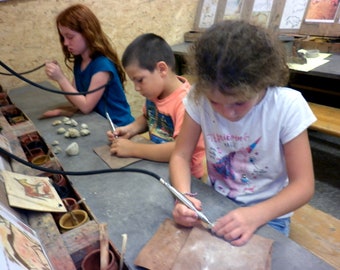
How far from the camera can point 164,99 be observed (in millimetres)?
1172

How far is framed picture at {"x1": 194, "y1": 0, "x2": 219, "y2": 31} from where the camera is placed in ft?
8.87

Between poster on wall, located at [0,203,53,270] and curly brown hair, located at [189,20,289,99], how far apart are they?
0.49m

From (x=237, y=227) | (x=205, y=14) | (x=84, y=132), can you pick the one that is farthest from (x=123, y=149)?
(x=205, y=14)

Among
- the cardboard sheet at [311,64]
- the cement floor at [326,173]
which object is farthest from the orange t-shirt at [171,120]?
the cement floor at [326,173]

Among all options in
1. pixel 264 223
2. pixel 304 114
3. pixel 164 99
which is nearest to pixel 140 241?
pixel 264 223

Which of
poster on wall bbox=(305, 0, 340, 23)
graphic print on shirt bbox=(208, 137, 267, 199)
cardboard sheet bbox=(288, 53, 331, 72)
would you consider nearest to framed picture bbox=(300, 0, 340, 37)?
poster on wall bbox=(305, 0, 340, 23)

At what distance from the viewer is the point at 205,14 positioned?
2.78m

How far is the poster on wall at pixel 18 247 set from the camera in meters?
0.45

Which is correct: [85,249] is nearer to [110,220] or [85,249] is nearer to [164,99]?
[110,220]

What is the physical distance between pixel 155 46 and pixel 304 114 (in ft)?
2.13

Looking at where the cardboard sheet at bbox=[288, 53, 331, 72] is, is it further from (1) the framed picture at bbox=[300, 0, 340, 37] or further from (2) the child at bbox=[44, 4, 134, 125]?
(2) the child at bbox=[44, 4, 134, 125]

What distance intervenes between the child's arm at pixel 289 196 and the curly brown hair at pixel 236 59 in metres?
0.20

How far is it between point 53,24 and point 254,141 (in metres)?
1.97

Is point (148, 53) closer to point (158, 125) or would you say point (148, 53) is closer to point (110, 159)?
point (158, 125)
